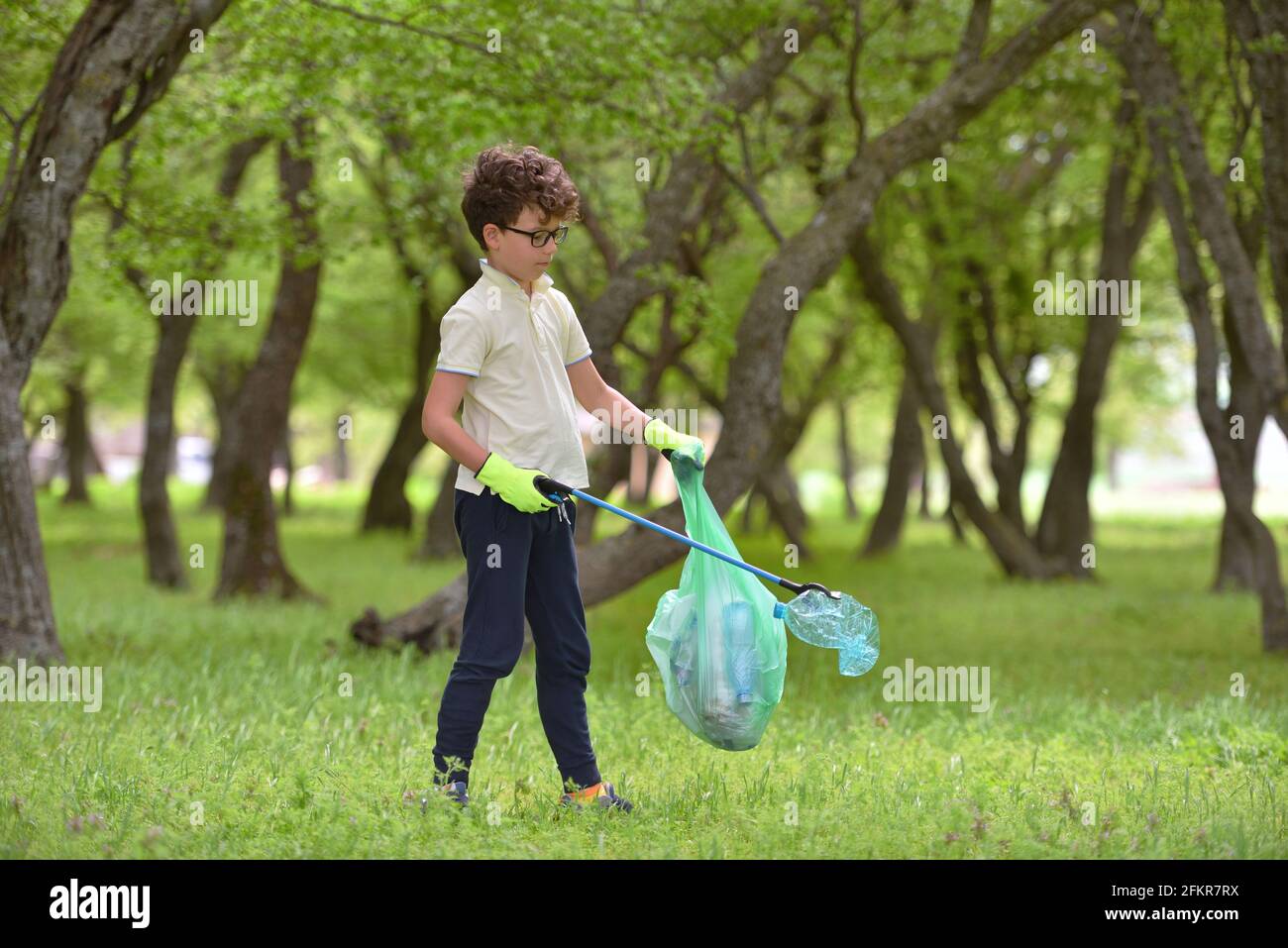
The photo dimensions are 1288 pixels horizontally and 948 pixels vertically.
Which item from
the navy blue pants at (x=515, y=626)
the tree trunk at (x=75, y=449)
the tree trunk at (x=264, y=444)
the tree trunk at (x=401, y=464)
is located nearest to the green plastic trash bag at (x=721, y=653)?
the navy blue pants at (x=515, y=626)

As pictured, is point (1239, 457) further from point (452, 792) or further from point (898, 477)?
point (898, 477)

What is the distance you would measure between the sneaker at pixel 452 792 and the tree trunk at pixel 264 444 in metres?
9.58

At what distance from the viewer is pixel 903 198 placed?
53.4 feet

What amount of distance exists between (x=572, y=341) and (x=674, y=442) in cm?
A: 49

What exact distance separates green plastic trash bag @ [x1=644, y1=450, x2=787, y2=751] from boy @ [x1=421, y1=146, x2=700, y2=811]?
0.31 metres

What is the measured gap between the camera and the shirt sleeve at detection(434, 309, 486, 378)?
170 inches

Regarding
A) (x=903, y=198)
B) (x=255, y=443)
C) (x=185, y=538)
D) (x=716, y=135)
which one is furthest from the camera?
(x=185, y=538)

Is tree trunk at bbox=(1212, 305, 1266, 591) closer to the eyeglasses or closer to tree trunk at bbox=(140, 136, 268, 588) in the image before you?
the eyeglasses

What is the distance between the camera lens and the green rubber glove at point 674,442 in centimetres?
462

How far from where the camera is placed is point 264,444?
44.2ft

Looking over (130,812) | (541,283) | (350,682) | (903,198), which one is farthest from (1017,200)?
(130,812)

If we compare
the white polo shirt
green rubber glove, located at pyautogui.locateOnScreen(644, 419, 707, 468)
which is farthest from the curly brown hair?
green rubber glove, located at pyautogui.locateOnScreen(644, 419, 707, 468)
